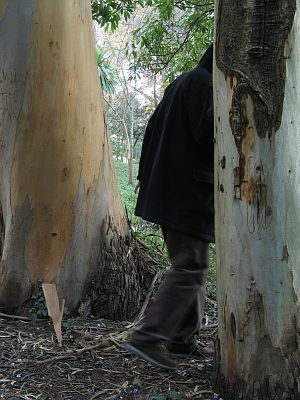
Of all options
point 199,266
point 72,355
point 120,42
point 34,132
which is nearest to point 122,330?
point 72,355

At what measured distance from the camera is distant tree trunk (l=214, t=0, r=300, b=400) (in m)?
2.38

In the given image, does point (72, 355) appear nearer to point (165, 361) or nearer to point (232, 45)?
point (165, 361)

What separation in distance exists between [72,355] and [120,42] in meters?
25.3

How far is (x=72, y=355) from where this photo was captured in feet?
10.7

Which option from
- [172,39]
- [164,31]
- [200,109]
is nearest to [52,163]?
[200,109]

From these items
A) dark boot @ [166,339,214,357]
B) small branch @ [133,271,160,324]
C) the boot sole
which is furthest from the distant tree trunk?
small branch @ [133,271,160,324]

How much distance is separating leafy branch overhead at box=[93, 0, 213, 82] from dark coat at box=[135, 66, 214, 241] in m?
3.99

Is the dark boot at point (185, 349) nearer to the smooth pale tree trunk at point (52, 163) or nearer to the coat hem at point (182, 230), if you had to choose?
the coat hem at point (182, 230)

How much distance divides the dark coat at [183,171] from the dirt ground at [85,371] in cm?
77

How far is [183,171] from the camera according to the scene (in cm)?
304

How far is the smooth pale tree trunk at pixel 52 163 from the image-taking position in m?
3.93

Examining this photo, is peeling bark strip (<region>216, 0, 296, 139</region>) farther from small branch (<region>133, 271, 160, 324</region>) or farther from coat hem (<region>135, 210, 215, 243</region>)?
small branch (<region>133, 271, 160, 324</region>)

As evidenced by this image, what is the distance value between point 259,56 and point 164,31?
5.20 meters

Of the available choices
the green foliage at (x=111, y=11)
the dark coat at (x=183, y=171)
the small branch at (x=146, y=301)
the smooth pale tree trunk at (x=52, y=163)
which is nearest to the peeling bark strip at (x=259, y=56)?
the dark coat at (x=183, y=171)
